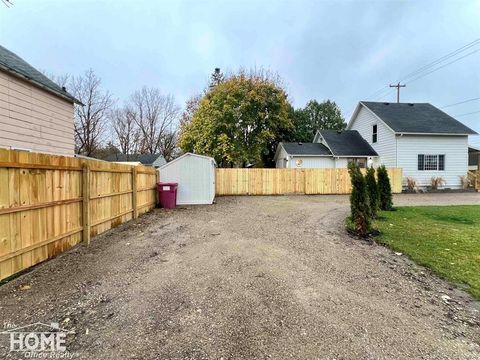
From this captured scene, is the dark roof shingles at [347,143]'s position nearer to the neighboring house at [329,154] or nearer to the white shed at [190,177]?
the neighboring house at [329,154]

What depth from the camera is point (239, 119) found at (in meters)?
22.4

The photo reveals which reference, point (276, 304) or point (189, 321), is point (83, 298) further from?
point (276, 304)

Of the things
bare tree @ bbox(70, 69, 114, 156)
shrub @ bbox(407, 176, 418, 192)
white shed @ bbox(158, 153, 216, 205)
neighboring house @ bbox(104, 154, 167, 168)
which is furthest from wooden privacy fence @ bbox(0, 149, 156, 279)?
bare tree @ bbox(70, 69, 114, 156)

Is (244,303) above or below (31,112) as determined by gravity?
below

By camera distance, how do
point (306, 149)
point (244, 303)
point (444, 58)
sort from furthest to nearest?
point (444, 58)
point (306, 149)
point (244, 303)

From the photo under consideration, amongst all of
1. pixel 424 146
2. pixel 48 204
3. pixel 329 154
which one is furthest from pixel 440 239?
pixel 424 146

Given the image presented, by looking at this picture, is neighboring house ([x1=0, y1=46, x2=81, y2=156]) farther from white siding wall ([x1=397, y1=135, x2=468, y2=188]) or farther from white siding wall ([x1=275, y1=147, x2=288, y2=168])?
white siding wall ([x1=397, y1=135, x2=468, y2=188])

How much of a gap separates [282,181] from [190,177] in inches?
273

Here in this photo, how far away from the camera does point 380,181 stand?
10.5 m

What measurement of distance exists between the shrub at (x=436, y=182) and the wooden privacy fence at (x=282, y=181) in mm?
3303

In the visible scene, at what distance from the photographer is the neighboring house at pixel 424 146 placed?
18.7m

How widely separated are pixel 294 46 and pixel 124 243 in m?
15.7

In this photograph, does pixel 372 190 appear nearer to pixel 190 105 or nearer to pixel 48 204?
pixel 48 204

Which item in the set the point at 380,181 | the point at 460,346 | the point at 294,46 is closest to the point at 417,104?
the point at 294,46
